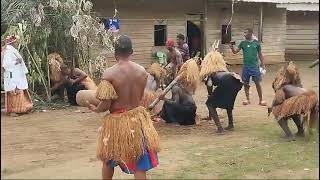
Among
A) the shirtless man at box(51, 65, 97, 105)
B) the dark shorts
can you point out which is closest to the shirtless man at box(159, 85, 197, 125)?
the shirtless man at box(51, 65, 97, 105)

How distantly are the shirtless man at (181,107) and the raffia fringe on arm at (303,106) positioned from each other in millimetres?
1754

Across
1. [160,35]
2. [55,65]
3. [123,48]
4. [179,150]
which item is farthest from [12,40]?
[160,35]

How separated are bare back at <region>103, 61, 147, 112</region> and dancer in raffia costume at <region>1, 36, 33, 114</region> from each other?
532 cm

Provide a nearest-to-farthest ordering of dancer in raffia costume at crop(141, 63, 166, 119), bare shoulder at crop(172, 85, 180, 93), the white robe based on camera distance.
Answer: dancer in raffia costume at crop(141, 63, 166, 119)
bare shoulder at crop(172, 85, 180, 93)
the white robe

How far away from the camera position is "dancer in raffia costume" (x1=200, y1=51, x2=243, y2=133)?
317 inches

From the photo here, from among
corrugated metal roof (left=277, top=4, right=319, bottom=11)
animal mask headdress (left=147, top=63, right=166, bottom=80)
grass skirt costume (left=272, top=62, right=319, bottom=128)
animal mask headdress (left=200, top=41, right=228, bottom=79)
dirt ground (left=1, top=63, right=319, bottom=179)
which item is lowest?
dirt ground (left=1, top=63, right=319, bottom=179)

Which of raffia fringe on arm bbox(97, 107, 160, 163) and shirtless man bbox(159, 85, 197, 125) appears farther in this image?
shirtless man bbox(159, 85, 197, 125)

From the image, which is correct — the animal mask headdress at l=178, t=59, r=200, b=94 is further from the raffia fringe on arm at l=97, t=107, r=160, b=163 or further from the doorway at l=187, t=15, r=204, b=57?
the doorway at l=187, t=15, r=204, b=57

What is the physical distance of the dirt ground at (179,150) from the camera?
19.6ft

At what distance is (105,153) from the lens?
4855mm

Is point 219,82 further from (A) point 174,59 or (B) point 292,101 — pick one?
(A) point 174,59

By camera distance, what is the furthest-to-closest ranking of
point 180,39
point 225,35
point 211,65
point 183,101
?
point 225,35 < point 180,39 < point 183,101 < point 211,65

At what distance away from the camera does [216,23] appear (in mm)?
18891

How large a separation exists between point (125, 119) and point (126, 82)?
0.34 metres
